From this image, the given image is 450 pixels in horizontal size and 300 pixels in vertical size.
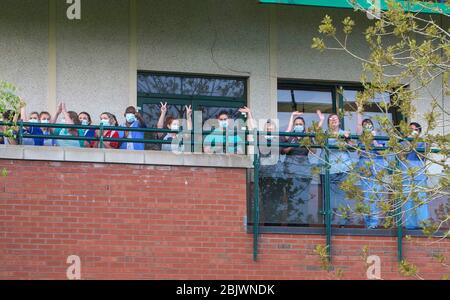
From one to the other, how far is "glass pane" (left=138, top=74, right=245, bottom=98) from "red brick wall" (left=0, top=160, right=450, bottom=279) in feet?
9.47

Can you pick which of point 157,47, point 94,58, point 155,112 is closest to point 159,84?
point 155,112

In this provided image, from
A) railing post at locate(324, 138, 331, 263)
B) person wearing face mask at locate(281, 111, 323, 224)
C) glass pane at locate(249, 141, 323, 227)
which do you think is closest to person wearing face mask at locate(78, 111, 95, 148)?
glass pane at locate(249, 141, 323, 227)

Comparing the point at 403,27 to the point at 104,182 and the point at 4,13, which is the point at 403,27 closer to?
the point at 104,182

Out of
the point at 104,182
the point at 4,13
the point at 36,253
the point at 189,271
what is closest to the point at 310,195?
the point at 189,271

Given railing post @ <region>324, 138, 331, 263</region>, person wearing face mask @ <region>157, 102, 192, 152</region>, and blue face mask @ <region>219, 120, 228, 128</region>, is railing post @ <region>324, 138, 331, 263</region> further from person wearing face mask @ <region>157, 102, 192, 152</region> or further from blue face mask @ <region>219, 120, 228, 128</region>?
person wearing face mask @ <region>157, 102, 192, 152</region>

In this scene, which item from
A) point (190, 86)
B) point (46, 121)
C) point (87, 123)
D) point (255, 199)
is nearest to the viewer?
point (255, 199)

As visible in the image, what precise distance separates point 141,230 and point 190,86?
3688 mm

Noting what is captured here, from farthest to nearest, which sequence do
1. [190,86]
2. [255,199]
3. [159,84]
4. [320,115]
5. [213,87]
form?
[213,87] < [190,86] < [159,84] < [320,115] < [255,199]

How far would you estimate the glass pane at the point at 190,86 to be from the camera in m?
14.6

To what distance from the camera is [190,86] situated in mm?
14812

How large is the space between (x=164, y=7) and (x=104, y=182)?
3927 millimetres

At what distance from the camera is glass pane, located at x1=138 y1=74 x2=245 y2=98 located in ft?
47.9

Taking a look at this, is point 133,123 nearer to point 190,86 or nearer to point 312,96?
point 190,86

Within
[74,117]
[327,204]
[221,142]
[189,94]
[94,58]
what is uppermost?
[94,58]
